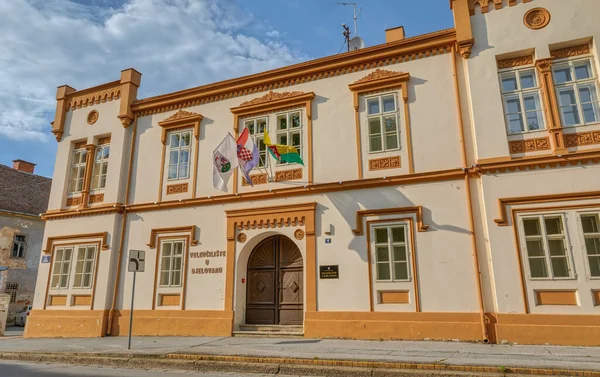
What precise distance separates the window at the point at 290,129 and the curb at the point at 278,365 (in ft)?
22.7

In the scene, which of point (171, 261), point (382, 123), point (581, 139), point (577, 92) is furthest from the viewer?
point (171, 261)

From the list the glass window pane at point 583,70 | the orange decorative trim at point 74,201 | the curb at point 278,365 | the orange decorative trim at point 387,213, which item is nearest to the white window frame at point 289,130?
the orange decorative trim at point 387,213

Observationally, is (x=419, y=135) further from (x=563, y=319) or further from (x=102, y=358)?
(x=102, y=358)

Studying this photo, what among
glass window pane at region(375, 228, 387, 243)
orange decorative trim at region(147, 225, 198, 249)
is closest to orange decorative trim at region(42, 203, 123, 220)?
orange decorative trim at region(147, 225, 198, 249)

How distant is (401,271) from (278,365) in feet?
15.2

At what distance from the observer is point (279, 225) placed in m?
12.9

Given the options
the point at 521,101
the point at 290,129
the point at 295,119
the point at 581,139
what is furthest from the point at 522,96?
the point at 290,129

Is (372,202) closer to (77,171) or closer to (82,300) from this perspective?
(82,300)

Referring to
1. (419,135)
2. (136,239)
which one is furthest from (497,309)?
(136,239)

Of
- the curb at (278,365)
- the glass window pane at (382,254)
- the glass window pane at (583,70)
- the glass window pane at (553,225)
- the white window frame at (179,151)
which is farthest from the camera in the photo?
the white window frame at (179,151)

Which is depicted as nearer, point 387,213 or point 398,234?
point 398,234

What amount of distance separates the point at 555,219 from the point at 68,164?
667 inches

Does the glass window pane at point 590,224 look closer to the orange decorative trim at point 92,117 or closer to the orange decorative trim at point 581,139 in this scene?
the orange decorative trim at point 581,139

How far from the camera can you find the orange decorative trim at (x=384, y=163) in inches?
472
